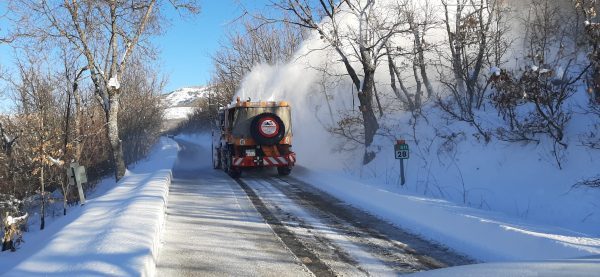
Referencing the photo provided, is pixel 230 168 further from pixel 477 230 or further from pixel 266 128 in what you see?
pixel 477 230

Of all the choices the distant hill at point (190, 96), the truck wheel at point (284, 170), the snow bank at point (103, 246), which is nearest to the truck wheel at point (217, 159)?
the truck wheel at point (284, 170)

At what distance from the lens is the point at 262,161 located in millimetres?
15750

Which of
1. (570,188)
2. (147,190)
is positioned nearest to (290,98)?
(147,190)

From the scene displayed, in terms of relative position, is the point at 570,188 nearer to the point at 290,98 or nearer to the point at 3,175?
the point at 3,175

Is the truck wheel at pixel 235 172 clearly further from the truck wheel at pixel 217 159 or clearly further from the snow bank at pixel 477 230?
the snow bank at pixel 477 230

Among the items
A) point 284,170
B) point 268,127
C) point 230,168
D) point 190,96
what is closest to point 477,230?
point 268,127

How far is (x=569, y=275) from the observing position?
222 cm

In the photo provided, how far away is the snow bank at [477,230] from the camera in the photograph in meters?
5.52

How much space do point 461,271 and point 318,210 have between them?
666 cm

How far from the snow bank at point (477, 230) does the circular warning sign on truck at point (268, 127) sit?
19.2 feet

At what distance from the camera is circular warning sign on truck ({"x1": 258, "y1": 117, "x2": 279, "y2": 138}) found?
15547 millimetres

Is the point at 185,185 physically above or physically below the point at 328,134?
below

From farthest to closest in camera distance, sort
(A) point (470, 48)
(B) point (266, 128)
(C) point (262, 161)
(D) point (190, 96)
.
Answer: (D) point (190, 96) → (C) point (262, 161) → (B) point (266, 128) → (A) point (470, 48)

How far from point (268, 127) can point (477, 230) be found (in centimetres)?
971
